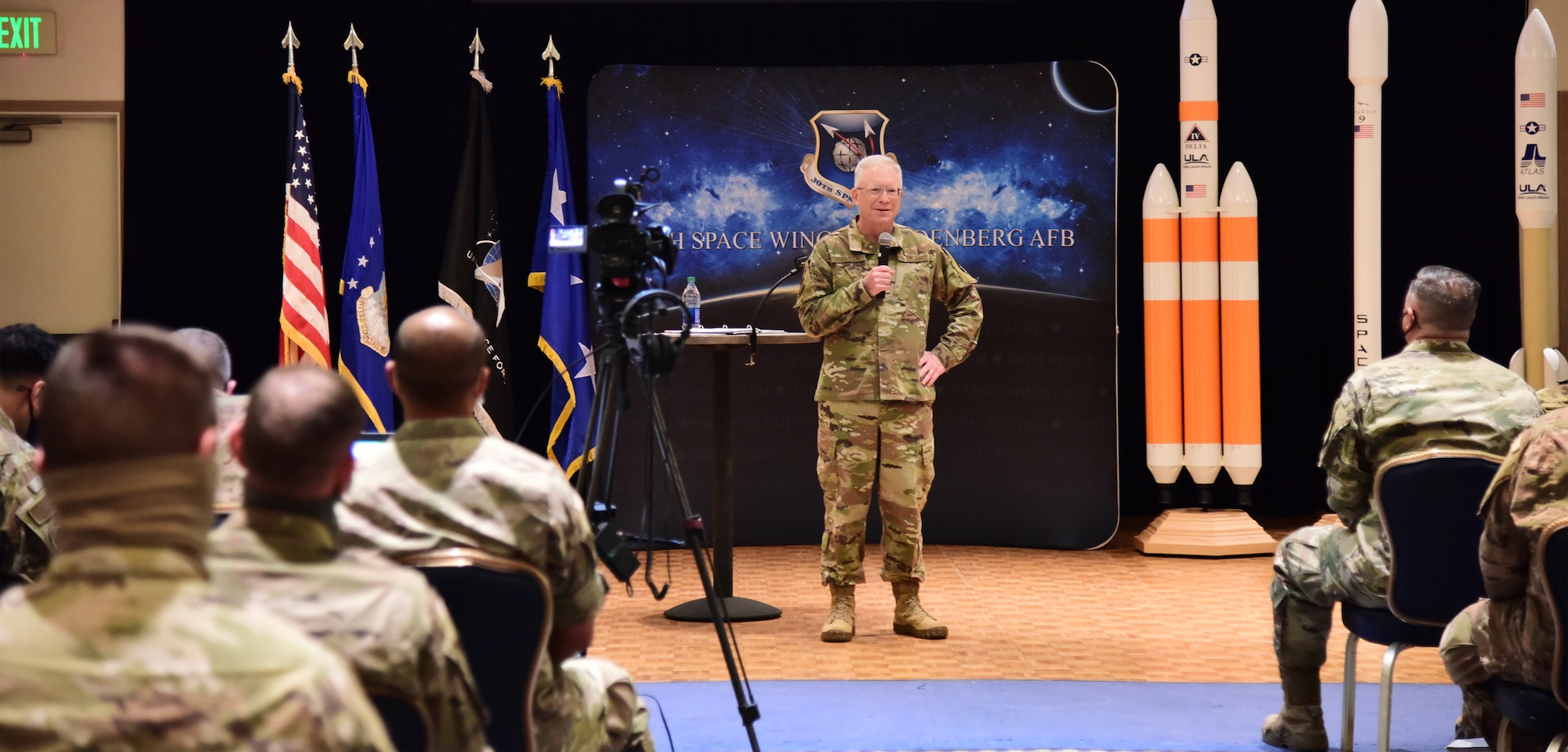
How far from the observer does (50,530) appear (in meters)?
2.59

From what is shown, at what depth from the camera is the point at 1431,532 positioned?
9.87 ft

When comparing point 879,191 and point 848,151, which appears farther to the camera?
point 848,151

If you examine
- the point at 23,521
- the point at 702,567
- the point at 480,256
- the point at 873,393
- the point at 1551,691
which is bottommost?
the point at 1551,691

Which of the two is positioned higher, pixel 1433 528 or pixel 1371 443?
pixel 1371 443

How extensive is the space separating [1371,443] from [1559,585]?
102 cm

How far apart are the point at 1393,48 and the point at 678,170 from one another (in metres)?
3.74

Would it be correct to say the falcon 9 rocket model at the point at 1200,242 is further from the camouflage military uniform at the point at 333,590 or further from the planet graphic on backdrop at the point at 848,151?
the camouflage military uniform at the point at 333,590

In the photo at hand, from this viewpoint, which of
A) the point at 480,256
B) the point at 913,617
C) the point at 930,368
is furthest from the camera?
the point at 480,256

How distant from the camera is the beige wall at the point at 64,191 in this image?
6.97m

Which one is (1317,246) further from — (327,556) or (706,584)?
(327,556)

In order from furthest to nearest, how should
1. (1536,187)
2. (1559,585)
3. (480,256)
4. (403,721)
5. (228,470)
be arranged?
(480,256), (1536,187), (228,470), (1559,585), (403,721)

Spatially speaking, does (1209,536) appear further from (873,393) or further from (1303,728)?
(1303,728)

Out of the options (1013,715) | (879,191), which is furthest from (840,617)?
(879,191)

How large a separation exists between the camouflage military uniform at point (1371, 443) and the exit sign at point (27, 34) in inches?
246
